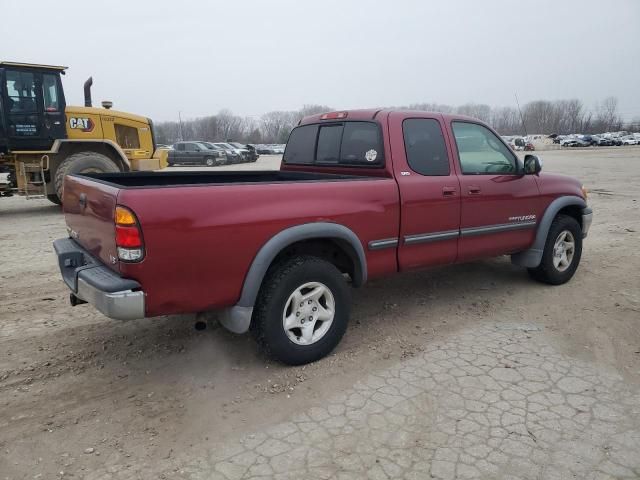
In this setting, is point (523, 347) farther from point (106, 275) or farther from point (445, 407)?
point (106, 275)

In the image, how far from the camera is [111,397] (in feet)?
10.7

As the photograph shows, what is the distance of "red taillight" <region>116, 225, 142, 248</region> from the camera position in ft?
9.25

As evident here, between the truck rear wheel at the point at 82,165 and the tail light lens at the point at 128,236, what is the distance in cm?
848

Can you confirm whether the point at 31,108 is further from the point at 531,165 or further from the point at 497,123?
the point at 497,123

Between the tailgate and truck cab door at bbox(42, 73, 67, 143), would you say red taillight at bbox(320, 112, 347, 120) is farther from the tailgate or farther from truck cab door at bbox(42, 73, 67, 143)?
truck cab door at bbox(42, 73, 67, 143)

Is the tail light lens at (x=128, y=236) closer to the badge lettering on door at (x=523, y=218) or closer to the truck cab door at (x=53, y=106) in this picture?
the badge lettering on door at (x=523, y=218)

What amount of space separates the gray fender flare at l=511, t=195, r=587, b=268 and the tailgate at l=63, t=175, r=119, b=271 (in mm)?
4213

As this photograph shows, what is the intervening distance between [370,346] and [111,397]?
6.52 ft

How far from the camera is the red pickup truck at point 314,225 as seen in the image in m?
2.93

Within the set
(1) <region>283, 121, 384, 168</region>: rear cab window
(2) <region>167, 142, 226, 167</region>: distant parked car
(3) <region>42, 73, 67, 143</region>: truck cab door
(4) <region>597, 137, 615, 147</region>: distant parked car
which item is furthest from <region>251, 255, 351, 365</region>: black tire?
(4) <region>597, 137, 615, 147</region>: distant parked car

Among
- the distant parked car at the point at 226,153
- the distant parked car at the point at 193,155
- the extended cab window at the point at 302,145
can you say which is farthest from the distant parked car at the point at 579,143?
the extended cab window at the point at 302,145

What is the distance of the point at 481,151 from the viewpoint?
480cm

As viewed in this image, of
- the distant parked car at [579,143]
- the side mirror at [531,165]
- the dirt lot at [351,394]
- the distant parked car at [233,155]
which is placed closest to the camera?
the dirt lot at [351,394]

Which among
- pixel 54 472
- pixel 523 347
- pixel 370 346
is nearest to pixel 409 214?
pixel 370 346
